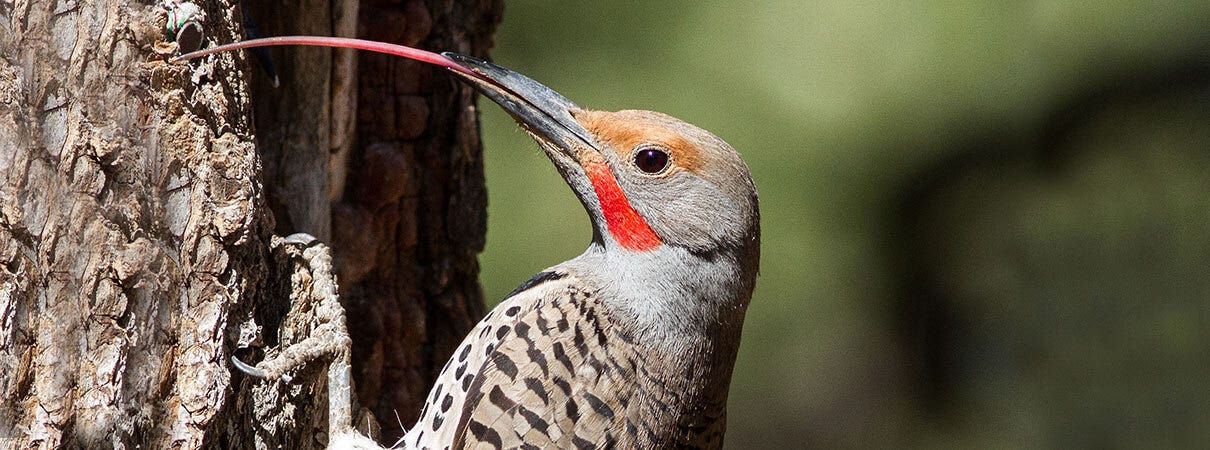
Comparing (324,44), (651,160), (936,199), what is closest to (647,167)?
(651,160)

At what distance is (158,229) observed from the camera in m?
2.25

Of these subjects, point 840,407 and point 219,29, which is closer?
point 219,29

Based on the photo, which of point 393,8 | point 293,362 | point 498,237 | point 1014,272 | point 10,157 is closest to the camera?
point 10,157

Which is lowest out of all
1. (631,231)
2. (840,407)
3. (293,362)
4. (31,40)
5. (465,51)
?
(840,407)

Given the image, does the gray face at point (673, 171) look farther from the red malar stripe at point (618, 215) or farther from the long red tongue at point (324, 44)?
the long red tongue at point (324, 44)

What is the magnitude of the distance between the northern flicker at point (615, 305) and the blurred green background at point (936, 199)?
7.62 feet

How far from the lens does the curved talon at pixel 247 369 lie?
237 cm

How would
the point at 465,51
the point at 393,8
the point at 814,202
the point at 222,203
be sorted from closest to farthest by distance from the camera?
1. the point at 222,203
2. the point at 393,8
3. the point at 465,51
4. the point at 814,202

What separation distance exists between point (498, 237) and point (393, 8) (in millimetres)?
2106

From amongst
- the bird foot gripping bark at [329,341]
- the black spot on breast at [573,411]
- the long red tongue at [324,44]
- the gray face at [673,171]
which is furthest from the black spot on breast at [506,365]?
the long red tongue at [324,44]

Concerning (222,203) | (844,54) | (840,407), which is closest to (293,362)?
(222,203)

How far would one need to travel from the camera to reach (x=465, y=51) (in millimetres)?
3734

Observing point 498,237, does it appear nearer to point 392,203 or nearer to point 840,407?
point 392,203

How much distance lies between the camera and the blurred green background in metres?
5.52
